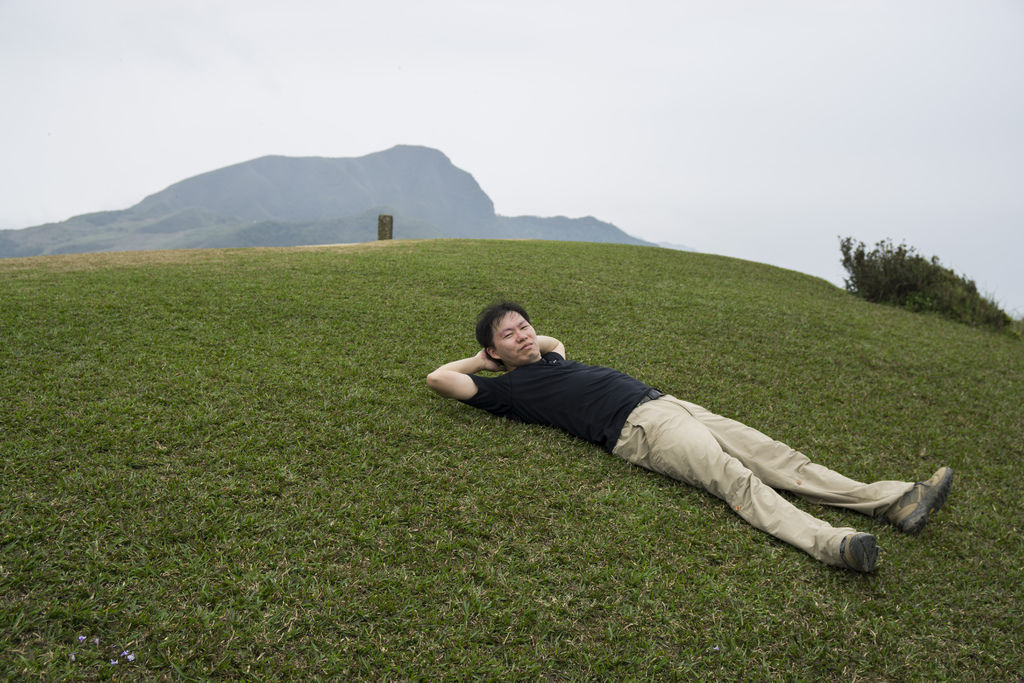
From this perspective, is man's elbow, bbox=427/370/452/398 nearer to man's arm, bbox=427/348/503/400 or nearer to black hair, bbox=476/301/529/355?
man's arm, bbox=427/348/503/400

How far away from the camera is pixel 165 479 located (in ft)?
10.2

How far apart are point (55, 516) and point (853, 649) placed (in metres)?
3.79

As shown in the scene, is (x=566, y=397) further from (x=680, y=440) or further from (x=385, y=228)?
(x=385, y=228)

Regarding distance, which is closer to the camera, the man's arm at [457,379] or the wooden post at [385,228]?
the man's arm at [457,379]

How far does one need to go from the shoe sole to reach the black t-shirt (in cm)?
166

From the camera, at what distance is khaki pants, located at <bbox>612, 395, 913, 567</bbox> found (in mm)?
3080

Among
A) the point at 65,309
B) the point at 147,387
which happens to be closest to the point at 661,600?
the point at 147,387

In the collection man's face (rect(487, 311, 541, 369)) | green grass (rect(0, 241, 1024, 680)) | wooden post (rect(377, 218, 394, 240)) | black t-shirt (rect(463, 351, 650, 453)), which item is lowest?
green grass (rect(0, 241, 1024, 680))

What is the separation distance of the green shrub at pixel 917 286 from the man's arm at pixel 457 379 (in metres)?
11.1

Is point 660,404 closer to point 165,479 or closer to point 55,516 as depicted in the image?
point 165,479

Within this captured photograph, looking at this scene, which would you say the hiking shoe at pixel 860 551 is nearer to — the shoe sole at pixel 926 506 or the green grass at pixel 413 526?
the green grass at pixel 413 526

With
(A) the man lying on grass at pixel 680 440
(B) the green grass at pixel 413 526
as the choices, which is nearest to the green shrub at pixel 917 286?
(B) the green grass at pixel 413 526

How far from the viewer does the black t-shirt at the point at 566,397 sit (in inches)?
150

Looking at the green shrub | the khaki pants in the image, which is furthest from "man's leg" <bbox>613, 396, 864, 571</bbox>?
the green shrub
